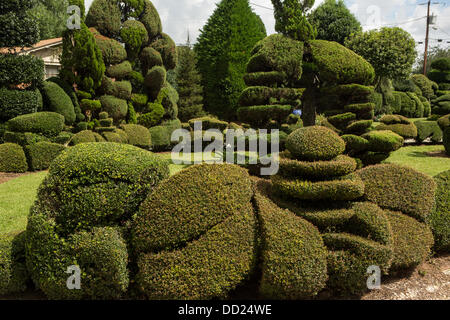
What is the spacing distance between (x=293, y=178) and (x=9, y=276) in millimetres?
3473

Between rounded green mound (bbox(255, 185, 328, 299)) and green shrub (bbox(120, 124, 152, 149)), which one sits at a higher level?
green shrub (bbox(120, 124, 152, 149))

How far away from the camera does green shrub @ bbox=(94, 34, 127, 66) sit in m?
14.4

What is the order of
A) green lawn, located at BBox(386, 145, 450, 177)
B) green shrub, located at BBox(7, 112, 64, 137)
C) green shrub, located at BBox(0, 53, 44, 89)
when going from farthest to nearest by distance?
green lawn, located at BBox(386, 145, 450, 177)
green shrub, located at BBox(0, 53, 44, 89)
green shrub, located at BBox(7, 112, 64, 137)

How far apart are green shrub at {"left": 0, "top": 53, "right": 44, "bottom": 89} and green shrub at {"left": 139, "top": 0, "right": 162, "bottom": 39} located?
→ 7234 millimetres

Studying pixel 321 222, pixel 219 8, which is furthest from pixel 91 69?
pixel 321 222

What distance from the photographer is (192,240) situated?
3420mm

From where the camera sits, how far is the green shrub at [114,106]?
1448 cm

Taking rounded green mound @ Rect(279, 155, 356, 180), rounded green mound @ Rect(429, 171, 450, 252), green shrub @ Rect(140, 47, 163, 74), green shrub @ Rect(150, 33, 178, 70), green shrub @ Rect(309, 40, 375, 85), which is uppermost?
green shrub @ Rect(150, 33, 178, 70)

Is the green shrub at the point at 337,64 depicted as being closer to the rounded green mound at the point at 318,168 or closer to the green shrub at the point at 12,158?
the rounded green mound at the point at 318,168

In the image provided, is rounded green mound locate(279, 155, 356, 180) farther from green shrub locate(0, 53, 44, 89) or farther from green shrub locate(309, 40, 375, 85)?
green shrub locate(0, 53, 44, 89)

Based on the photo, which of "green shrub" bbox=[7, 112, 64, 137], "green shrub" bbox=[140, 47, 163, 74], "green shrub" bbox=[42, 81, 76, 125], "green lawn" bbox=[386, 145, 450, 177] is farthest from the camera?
"green shrub" bbox=[140, 47, 163, 74]

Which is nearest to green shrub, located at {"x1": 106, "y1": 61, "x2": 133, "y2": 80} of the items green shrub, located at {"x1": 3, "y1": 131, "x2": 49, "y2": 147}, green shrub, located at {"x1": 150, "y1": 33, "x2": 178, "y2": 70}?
green shrub, located at {"x1": 150, "y1": 33, "x2": 178, "y2": 70}

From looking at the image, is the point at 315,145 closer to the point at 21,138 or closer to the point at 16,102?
the point at 21,138

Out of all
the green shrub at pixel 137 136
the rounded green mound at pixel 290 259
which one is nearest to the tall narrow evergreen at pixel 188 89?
the green shrub at pixel 137 136
